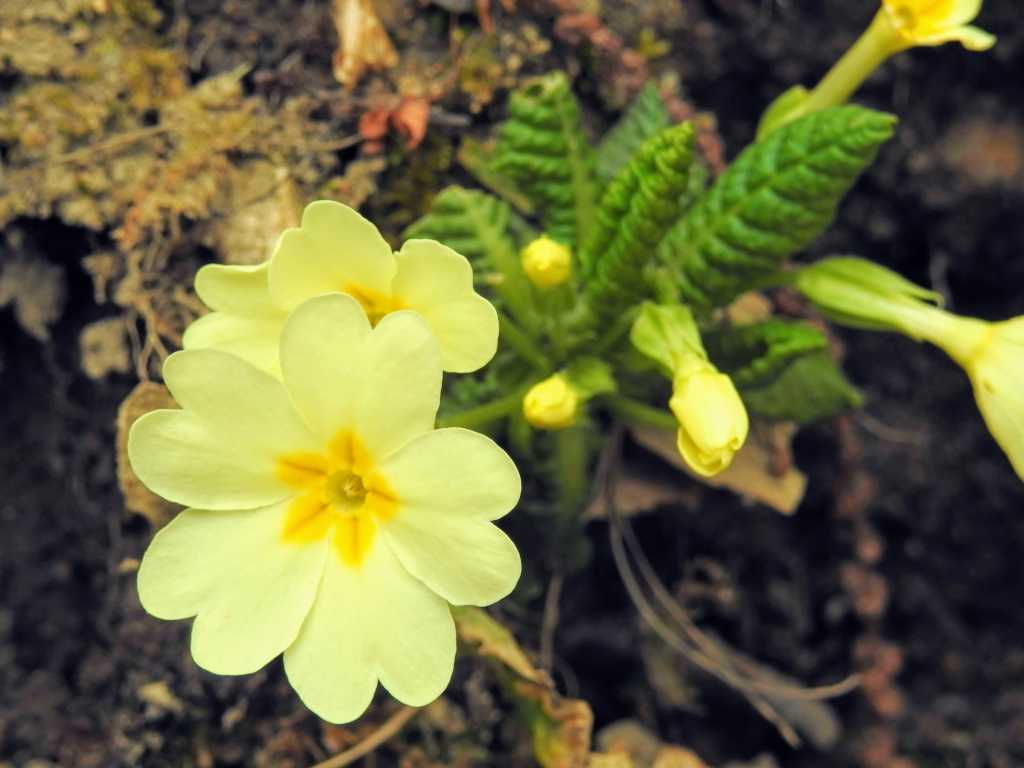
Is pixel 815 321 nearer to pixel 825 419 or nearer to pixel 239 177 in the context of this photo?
pixel 825 419

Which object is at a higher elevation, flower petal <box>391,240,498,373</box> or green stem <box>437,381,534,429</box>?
flower petal <box>391,240,498,373</box>

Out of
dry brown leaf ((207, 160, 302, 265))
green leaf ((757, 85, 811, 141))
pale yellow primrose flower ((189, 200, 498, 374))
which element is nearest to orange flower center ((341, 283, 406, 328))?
pale yellow primrose flower ((189, 200, 498, 374))

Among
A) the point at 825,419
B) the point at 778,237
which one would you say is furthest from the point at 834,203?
the point at 825,419

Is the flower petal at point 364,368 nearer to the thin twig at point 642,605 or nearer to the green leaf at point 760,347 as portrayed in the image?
the green leaf at point 760,347

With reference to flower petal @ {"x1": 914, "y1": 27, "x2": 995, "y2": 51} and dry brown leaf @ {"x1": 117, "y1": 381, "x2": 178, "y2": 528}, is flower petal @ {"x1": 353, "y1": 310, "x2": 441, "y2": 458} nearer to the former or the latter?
dry brown leaf @ {"x1": 117, "y1": 381, "x2": 178, "y2": 528}

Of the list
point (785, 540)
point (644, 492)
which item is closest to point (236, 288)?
point (644, 492)
